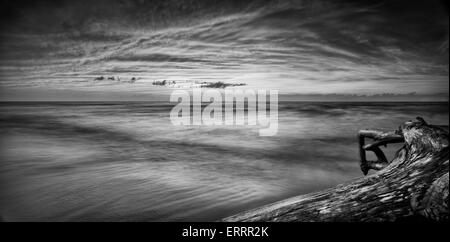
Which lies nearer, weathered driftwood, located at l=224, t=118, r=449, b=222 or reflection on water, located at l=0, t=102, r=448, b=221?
weathered driftwood, located at l=224, t=118, r=449, b=222

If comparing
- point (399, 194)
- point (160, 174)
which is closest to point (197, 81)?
point (160, 174)

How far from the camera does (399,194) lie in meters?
1.69

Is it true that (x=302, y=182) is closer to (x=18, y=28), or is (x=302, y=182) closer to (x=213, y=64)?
(x=213, y=64)

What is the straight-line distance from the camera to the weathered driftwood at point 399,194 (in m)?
1.55

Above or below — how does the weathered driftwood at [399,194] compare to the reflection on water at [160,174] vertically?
above

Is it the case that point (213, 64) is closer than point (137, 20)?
No

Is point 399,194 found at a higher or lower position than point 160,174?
higher

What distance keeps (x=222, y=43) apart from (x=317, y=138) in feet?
13.9

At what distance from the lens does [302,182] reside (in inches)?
175

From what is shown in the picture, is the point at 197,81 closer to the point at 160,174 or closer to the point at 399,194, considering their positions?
the point at 160,174

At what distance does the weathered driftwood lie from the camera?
5.10 feet

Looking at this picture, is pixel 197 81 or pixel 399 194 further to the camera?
pixel 197 81

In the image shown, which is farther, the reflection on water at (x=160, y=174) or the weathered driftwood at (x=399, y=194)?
the reflection on water at (x=160, y=174)
